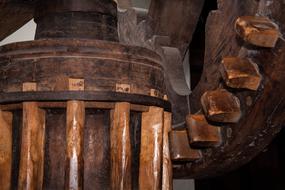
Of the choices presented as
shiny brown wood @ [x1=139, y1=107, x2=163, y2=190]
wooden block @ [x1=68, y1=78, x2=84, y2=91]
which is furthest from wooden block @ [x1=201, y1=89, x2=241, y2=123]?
wooden block @ [x1=68, y1=78, x2=84, y2=91]

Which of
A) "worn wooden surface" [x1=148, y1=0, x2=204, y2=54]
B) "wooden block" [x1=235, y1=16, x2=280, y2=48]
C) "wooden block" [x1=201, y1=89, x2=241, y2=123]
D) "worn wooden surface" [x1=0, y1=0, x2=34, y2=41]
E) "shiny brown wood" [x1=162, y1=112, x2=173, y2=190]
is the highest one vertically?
"worn wooden surface" [x1=148, y1=0, x2=204, y2=54]

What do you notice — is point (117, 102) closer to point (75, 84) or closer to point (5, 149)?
point (75, 84)

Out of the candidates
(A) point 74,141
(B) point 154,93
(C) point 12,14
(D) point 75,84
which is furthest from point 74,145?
(C) point 12,14

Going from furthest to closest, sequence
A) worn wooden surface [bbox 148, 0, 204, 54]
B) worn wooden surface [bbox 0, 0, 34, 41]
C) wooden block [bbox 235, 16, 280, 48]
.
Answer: worn wooden surface [bbox 148, 0, 204, 54], worn wooden surface [bbox 0, 0, 34, 41], wooden block [bbox 235, 16, 280, 48]

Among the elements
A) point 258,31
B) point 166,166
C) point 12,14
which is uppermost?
point 12,14

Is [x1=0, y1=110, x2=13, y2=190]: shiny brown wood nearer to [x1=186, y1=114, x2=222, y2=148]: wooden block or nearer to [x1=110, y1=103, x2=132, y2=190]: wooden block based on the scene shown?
[x1=110, y1=103, x2=132, y2=190]: wooden block

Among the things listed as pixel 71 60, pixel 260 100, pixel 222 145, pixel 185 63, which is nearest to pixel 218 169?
pixel 222 145

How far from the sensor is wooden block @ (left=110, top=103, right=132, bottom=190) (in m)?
1.00

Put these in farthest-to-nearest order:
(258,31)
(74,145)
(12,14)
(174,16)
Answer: (174,16) < (12,14) < (74,145) < (258,31)

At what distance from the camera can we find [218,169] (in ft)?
3.92

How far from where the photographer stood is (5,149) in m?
1.04

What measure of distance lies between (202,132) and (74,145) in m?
0.30

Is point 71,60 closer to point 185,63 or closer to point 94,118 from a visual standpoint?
point 94,118

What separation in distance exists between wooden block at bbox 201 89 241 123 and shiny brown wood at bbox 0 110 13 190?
0.45 meters
